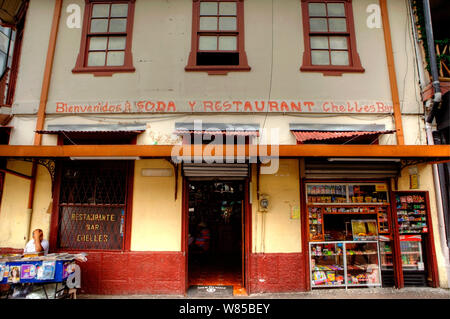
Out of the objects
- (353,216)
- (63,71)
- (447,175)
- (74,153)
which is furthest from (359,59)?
(63,71)

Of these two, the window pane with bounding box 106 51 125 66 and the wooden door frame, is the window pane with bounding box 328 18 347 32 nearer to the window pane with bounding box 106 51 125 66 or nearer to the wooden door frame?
the wooden door frame

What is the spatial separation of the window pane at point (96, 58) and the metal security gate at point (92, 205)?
280 cm

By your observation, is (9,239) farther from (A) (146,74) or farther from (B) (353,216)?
(B) (353,216)

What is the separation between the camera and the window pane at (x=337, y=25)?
7398mm

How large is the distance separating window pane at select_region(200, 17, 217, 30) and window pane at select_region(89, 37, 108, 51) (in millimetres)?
2773

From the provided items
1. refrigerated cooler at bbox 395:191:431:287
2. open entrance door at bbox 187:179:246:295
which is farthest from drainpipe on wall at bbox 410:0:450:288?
open entrance door at bbox 187:179:246:295

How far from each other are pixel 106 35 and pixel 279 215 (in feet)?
22.4

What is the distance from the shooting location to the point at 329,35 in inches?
289

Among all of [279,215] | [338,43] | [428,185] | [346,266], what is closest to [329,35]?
[338,43]

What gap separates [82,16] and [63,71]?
1.71 meters

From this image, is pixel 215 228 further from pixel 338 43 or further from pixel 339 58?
pixel 338 43

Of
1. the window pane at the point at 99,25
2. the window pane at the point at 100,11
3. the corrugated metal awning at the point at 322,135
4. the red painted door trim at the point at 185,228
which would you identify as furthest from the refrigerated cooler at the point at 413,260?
the window pane at the point at 100,11

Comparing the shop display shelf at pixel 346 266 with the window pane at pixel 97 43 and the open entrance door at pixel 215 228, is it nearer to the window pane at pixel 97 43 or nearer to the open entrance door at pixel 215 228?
the open entrance door at pixel 215 228

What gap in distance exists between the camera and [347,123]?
6.89 m
